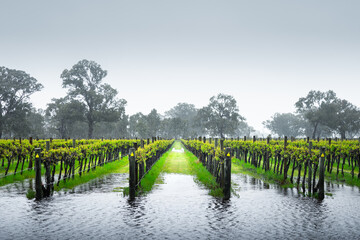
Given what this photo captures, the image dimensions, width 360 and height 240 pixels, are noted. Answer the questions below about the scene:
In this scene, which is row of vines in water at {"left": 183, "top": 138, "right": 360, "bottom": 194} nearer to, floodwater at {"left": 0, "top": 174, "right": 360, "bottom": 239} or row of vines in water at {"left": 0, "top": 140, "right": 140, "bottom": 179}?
floodwater at {"left": 0, "top": 174, "right": 360, "bottom": 239}

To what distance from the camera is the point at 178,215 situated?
1000cm

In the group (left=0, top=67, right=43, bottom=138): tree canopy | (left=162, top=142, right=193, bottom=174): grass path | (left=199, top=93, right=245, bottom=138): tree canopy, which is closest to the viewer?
(left=162, top=142, right=193, bottom=174): grass path

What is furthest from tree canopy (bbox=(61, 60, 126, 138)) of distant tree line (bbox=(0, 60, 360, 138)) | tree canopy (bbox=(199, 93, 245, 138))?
tree canopy (bbox=(199, 93, 245, 138))

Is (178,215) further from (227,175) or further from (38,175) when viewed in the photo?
(38,175)

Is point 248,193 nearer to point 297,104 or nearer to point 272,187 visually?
point 272,187

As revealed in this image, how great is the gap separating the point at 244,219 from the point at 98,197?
626 centimetres

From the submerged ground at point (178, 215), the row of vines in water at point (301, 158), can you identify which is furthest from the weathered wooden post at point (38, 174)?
the row of vines in water at point (301, 158)

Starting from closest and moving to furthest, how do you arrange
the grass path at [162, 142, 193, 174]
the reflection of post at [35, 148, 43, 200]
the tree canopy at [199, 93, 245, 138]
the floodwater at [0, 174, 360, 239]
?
1. the floodwater at [0, 174, 360, 239]
2. the reflection of post at [35, 148, 43, 200]
3. the grass path at [162, 142, 193, 174]
4. the tree canopy at [199, 93, 245, 138]

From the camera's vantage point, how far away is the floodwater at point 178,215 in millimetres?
8188

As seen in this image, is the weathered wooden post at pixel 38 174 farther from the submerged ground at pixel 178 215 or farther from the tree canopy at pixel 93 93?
the tree canopy at pixel 93 93

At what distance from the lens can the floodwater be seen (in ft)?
26.9

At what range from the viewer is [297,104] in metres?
87.8

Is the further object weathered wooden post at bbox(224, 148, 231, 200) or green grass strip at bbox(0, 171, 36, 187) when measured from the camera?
green grass strip at bbox(0, 171, 36, 187)

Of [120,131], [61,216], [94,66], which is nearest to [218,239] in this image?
[61,216]
